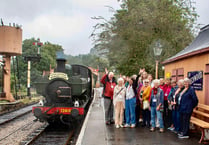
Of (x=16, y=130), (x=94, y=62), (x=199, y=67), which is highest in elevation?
(x=94, y=62)

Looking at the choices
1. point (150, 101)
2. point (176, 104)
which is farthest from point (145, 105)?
point (176, 104)

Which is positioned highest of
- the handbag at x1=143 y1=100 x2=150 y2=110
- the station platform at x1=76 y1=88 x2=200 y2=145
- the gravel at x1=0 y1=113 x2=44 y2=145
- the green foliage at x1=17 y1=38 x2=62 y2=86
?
the green foliage at x1=17 y1=38 x2=62 y2=86

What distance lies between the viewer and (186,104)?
662cm

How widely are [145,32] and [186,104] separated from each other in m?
10.6

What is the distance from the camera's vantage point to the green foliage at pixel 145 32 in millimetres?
16578

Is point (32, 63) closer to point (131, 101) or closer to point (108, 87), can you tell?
point (108, 87)

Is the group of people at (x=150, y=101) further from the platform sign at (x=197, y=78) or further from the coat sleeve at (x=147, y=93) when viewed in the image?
the platform sign at (x=197, y=78)

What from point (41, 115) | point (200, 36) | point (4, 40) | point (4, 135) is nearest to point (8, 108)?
point (4, 40)

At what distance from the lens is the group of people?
675 cm

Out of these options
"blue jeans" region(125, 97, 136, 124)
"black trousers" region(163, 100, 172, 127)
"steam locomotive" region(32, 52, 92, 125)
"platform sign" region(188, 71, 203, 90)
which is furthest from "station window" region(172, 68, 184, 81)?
"steam locomotive" region(32, 52, 92, 125)

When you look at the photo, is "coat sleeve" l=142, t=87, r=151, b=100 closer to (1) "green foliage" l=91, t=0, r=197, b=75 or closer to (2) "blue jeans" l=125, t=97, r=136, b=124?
(2) "blue jeans" l=125, t=97, r=136, b=124

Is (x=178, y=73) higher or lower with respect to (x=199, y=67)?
lower

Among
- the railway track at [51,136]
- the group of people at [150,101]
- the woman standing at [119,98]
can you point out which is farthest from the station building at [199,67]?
the railway track at [51,136]

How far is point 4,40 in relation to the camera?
59.3ft
